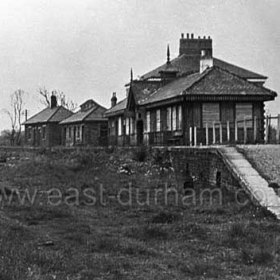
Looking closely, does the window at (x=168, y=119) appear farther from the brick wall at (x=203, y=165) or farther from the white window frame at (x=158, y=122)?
the brick wall at (x=203, y=165)

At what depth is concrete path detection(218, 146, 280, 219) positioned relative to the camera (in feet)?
48.0

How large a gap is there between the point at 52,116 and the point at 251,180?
176ft

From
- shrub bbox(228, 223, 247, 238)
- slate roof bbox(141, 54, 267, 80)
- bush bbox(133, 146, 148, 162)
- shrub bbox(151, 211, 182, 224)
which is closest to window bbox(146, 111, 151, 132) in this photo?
bush bbox(133, 146, 148, 162)

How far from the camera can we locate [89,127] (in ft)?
194

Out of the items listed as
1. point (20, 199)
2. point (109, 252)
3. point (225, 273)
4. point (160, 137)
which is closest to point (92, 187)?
point (20, 199)

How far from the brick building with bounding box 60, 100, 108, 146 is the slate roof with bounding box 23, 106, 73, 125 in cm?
423

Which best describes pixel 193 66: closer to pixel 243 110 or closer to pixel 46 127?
pixel 243 110

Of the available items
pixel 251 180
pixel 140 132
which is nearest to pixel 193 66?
pixel 140 132

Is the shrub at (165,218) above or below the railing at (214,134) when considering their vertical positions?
below

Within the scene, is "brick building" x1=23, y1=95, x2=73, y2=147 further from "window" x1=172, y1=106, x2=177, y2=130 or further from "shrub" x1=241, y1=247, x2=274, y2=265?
"shrub" x1=241, y1=247, x2=274, y2=265

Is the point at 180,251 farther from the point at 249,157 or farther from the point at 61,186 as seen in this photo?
the point at 61,186

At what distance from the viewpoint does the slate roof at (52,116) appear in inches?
2670

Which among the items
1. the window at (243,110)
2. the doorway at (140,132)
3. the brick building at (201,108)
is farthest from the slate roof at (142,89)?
the window at (243,110)

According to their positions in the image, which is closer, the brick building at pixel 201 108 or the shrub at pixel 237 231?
the shrub at pixel 237 231
